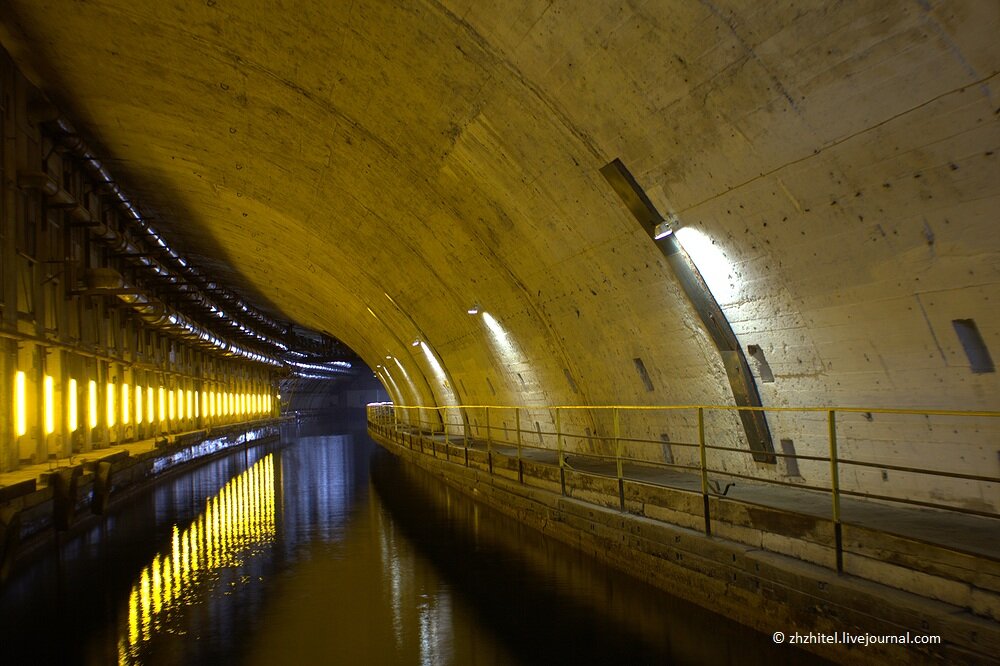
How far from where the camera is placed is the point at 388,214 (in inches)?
558

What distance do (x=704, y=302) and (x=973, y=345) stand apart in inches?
115

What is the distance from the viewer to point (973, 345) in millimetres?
5832

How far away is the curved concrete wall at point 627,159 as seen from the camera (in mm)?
5516

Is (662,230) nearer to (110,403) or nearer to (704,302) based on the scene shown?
(704,302)

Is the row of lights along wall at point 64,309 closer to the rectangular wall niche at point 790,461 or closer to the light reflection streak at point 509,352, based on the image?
the light reflection streak at point 509,352

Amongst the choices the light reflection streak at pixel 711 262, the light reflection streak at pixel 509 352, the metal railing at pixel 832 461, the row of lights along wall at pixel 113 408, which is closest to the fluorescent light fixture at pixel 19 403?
the row of lights along wall at pixel 113 408

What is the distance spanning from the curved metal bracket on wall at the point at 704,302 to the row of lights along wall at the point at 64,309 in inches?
420

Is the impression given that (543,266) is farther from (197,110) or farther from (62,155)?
(62,155)

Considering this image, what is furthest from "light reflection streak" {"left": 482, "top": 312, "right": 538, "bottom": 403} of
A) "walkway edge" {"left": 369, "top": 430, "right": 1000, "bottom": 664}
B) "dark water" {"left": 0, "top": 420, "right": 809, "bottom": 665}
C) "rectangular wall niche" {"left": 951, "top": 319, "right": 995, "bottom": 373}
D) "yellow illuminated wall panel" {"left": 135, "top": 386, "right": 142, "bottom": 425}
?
"yellow illuminated wall panel" {"left": 135, "top": 386, "right": 142, "bottom": 425}

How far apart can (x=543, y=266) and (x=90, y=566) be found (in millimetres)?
7084

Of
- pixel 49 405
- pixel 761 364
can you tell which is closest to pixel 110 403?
pixel 49 405

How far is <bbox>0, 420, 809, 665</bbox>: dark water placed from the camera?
595 centimetres

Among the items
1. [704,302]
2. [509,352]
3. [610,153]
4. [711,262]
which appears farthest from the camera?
[509,352]

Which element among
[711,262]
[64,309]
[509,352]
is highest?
[64,309]
